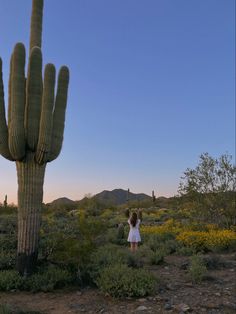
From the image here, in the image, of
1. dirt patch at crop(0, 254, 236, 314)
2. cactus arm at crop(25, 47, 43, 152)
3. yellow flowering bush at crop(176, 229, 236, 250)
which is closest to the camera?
dirt patch at crop(0, 254, 236, 314)

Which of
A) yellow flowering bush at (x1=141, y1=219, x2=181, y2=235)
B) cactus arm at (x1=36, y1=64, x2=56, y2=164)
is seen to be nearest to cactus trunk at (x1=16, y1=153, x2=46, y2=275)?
cactus arm at (x1=36, y1=64, x2=56, y2=164)

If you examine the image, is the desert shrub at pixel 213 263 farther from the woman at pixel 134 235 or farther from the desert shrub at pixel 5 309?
the desert shrub at pixel 5 309

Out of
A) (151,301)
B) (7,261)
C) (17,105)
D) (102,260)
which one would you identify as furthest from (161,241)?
(17,105)

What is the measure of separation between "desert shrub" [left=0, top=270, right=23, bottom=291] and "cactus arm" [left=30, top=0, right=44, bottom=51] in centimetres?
482

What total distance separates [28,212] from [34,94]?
243 cm

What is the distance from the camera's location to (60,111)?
9109mm

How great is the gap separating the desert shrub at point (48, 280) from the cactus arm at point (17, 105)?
2.32m

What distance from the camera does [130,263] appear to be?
30.7 feet

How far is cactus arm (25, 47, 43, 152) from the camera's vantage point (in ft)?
28.2

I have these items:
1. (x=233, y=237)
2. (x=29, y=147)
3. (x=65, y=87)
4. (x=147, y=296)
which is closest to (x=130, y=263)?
(x=147, y=296)

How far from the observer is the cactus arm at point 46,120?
8.45 metres

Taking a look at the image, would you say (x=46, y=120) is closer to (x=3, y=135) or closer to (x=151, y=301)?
(x=3, y=135)

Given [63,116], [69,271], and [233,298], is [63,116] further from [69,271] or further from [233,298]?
[233,298]

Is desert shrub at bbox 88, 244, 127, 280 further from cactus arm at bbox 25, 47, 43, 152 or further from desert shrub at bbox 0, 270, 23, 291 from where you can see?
cactus arm at bbox 25, 47, 43, 152
